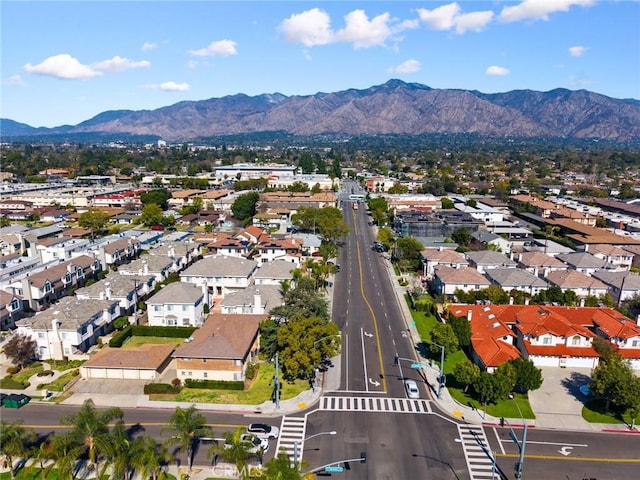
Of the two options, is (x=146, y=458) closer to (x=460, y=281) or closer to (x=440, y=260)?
(x=460, y=281)

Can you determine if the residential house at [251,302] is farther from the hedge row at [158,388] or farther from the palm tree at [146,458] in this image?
the palm tree at [146,458]

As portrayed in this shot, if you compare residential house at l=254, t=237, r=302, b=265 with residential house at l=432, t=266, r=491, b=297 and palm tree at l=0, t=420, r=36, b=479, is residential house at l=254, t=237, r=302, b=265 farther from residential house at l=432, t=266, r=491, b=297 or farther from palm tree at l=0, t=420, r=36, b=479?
palm tree at l=0, t=420, r=36, b=479

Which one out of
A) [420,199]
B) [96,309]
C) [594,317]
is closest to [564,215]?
[420,199]

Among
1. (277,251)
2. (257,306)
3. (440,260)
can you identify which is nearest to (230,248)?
(277,251)

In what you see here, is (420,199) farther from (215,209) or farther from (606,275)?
(606,275)

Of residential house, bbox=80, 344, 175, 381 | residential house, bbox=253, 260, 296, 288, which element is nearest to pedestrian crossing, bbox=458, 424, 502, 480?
residential house, bbox=80, 344, 175, 381

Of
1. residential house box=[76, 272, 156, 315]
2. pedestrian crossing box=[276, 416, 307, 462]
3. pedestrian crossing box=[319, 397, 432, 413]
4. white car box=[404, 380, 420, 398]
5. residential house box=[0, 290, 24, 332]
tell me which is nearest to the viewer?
pedestrian crossing box=[276, 416, 307, 462]

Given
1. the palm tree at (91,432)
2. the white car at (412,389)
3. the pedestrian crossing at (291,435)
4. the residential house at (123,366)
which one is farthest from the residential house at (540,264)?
the palm tree at (91,432)
